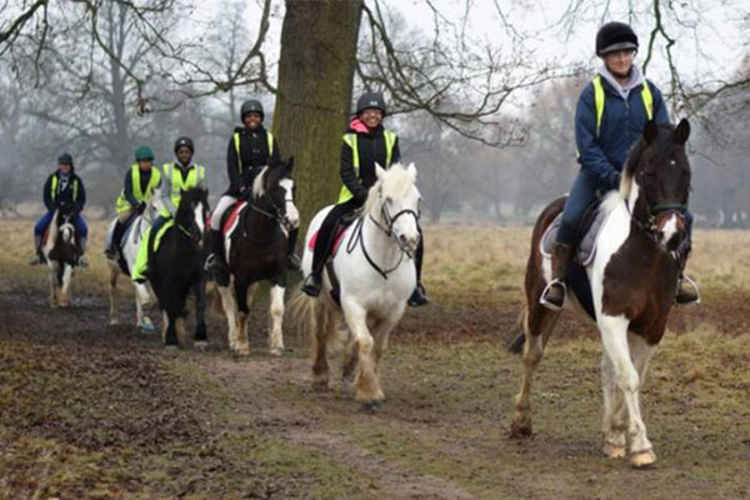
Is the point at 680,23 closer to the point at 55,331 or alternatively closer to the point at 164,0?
the point at 164,0

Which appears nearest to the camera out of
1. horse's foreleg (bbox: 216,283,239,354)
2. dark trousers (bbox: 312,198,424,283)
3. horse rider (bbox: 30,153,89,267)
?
dark trousers (bbox: 312,198,424,283)

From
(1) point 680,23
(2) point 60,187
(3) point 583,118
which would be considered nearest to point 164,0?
(2) point 60,187

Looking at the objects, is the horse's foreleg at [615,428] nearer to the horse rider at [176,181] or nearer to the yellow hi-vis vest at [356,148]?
the yellow hi-vis vest at [356,148]

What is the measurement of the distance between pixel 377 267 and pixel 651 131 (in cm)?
360

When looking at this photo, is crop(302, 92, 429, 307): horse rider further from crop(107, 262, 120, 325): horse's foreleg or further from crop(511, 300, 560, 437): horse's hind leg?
crop(107, 262, 120, 325): horse's foreleg

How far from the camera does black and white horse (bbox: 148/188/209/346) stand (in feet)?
48.5

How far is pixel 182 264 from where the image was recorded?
48.9ft

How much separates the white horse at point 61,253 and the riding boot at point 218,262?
23.5 feet

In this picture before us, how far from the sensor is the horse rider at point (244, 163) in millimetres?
14398

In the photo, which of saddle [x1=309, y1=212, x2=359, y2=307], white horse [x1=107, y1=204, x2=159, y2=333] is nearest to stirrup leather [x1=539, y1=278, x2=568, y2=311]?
saddle [x1=309, y1=212, x2=359, y2=307]

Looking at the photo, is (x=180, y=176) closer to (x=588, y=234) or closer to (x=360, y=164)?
(x=360, y=164)

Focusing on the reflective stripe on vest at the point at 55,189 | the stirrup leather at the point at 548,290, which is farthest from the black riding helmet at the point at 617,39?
the reflective stripe on vest at the point at 55,189

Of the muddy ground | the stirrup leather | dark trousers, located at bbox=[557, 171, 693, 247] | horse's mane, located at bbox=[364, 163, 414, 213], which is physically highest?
horse's mane, located at bbox=[364, 163, 414, 213]

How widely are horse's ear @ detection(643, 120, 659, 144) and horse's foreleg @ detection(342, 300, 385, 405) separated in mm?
3751
